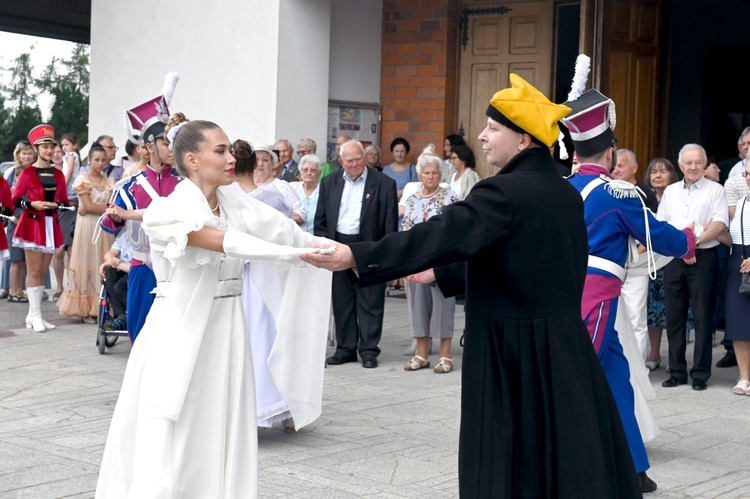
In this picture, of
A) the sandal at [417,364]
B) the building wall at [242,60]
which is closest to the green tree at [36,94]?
the building wall at [242,60]

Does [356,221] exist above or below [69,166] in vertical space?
below

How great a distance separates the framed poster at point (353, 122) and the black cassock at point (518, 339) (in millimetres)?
10168

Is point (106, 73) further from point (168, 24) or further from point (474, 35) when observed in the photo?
point (474, 35)

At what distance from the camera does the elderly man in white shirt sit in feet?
28.9

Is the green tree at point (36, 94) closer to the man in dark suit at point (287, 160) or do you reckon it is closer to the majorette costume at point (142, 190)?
the man in dark suit at point (287, 160)

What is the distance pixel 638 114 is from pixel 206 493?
30.7 ft

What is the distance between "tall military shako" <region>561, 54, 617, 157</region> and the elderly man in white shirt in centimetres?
331

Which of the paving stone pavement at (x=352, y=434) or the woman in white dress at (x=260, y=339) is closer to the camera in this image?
the paving stone pavement at (x=352, y=434)

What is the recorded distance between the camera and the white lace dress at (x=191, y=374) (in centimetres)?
436

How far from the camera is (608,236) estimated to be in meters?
5.68

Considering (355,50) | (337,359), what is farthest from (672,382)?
(355,50)

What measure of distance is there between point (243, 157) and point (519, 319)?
12.9ft

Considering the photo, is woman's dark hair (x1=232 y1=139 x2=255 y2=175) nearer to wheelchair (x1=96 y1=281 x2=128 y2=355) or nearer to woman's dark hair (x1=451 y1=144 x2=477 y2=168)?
wheelchair (x1=96 y1=281 x2=128 y2=355)

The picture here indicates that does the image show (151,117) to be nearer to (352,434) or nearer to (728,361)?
(352,434)
